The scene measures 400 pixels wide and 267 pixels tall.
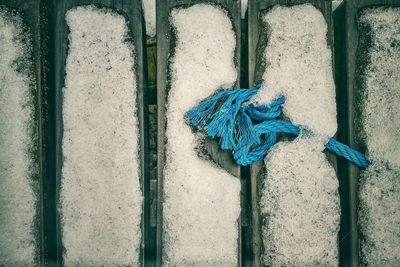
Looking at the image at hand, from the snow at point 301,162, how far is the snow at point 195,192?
0.11 meters

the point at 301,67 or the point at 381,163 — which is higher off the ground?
the point at 301,67

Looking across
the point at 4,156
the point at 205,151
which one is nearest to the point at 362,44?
the point at 205,151

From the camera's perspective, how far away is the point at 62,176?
105cm

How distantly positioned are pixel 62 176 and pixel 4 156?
0.62 feet

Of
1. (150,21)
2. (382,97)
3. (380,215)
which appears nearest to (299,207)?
(380,215)

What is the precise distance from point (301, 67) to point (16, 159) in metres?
0.93

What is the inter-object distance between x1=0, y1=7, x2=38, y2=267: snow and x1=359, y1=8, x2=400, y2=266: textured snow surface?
Answer: 3.34 ft

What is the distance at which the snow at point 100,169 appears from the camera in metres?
1.04

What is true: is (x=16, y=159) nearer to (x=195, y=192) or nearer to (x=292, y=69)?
(x=195, y=192)

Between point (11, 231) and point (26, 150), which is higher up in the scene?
point (26, 150)

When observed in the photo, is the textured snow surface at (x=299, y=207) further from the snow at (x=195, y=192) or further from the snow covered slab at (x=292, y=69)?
the snow at (x=195, y=192)

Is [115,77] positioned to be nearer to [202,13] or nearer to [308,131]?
[202,13]

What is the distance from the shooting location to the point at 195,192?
40.7 inches

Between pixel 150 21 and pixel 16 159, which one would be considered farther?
pixel 150 21
